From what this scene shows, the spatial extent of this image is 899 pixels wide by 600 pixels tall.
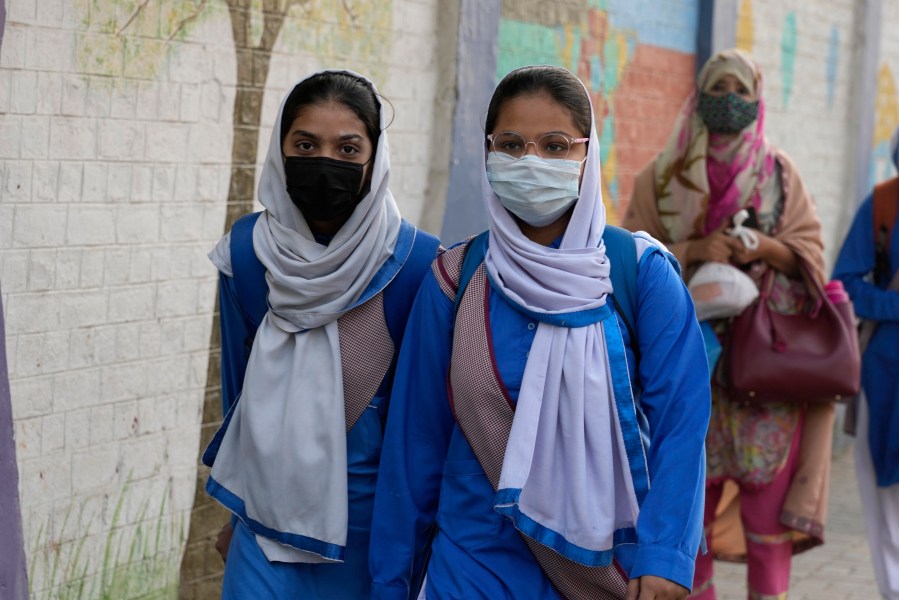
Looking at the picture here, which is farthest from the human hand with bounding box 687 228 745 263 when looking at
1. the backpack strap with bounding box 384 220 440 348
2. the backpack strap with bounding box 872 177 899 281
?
the backpack strap with bounding box 384 220 440 348

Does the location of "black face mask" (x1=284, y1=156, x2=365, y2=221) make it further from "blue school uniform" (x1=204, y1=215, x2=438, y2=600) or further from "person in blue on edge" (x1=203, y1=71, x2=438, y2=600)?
"blue school uniform" (x1=204, y1=215, x2=438, y2=600)

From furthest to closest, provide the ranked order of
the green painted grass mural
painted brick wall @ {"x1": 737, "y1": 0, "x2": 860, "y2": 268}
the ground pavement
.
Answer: painted brick wall @ {"x1": 737, "y1": 0, "x2": 860, "y2": 268}
the ground pavement
the green painted grass mural

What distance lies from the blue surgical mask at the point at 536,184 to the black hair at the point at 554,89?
0.37ft

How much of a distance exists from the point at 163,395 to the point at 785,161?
241cm

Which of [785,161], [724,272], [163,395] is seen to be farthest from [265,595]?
[785,161]

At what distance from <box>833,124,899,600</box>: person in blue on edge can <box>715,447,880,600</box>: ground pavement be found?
0.71 m

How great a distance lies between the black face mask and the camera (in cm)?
351

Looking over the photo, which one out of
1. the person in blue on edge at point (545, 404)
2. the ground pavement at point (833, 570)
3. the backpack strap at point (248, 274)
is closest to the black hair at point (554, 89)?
the person in blue on edge at point (545, 404)

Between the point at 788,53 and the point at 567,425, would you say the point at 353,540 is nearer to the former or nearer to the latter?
the point at 567,425

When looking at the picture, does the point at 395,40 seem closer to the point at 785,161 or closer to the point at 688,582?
the point at 785,161

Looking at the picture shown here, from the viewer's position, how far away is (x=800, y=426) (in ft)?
18.4

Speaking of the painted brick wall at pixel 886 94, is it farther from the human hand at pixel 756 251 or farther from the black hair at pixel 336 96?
the black hair at pixel 336 96

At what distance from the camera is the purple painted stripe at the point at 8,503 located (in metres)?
4.31

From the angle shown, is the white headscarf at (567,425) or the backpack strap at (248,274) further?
the backpack strap at (248,274)
